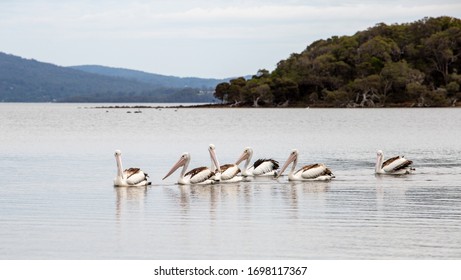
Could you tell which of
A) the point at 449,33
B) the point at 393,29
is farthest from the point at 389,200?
the point at 393,29

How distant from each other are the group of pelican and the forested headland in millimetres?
104140

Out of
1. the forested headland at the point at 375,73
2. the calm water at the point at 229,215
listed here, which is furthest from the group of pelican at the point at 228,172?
the forested headland at the point at 375,73

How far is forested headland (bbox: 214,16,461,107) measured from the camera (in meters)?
133

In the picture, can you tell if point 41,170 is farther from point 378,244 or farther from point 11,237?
point 378,244

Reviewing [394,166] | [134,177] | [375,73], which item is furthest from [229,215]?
[375,73]

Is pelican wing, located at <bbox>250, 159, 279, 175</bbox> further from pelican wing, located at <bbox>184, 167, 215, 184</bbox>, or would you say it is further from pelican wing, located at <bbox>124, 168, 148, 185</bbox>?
pelican wing, located at <bbox>124, 168, 148, 185</bbox>

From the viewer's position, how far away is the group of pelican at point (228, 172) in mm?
22234

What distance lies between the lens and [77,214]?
17.6m

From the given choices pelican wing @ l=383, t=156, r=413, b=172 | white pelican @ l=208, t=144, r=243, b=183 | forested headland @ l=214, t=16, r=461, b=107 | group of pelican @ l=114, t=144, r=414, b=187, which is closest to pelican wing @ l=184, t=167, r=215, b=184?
group of pelican @ l=114, t=144, r=414, b=187

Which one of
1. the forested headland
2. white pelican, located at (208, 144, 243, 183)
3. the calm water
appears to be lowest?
the calm water

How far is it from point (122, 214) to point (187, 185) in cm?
500

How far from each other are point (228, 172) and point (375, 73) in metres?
116

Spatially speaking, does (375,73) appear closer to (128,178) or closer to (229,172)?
(229,172)

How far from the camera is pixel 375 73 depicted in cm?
13712
